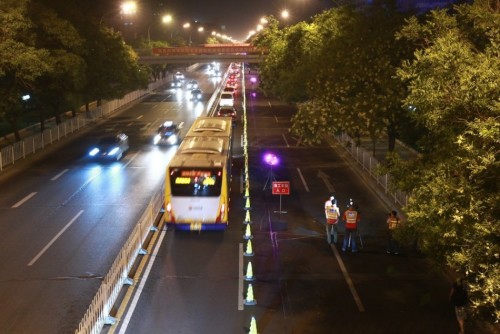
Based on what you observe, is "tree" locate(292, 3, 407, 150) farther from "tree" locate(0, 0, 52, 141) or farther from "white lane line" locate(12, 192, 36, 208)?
"tree" locate(0, 0, 52, 141)

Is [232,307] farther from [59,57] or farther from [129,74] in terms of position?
[129,74]

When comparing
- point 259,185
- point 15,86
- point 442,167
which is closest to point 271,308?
point 442,167

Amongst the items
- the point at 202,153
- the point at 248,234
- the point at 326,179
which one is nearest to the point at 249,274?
the point at 248,234

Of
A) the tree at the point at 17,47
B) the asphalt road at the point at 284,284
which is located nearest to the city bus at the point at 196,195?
the asphalt road at the point at 284,284

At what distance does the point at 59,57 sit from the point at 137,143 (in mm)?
8278

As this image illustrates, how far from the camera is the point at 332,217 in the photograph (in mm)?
17656

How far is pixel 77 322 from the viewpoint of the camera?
1261cm

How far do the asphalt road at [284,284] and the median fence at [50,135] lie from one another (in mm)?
14738

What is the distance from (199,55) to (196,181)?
6525 centimetres

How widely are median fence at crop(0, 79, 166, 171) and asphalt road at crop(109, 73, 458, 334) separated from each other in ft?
48.4

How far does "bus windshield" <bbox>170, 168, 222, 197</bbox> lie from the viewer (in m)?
18.8

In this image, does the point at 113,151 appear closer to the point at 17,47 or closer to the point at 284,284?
the point at 17,47

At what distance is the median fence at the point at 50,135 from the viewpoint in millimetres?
31328

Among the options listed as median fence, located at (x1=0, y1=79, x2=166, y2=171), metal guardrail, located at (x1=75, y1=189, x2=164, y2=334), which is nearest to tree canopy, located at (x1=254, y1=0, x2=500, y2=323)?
metal guardrail, located at (x1=75, y1=189, x2=164, y2=334)
